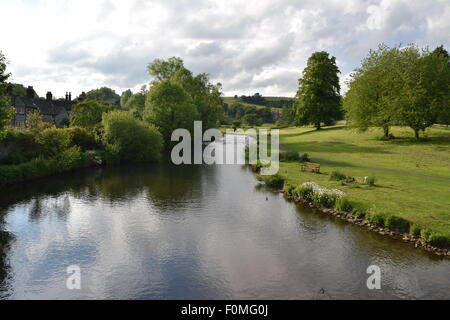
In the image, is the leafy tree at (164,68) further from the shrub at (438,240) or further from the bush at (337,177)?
the shrub at (438,240)

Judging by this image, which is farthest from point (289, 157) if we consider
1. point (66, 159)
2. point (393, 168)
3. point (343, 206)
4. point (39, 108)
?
point (39, 108)

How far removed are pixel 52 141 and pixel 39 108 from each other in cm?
5210

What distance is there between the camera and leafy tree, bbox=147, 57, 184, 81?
84.8 m

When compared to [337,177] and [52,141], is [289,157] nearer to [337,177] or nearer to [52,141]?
[337,177]

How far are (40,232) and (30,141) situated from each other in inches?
968

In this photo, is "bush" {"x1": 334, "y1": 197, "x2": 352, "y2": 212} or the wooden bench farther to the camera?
the wooden bench

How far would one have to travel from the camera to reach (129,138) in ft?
167

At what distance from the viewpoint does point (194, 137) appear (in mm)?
74875

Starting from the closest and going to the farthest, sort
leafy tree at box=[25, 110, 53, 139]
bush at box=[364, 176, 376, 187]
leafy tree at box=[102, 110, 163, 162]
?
bush at box=[364, 176, 376, 187]
leafy tree at box=[25, 110, 53, 139]
leafy tree at box=[102, 110, 163, 162]

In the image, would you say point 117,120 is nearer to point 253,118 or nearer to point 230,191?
point 230,191

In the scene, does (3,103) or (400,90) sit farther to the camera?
(400,90)

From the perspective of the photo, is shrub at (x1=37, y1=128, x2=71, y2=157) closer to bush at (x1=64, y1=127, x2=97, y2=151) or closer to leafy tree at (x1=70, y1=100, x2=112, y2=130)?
bush at (x1=64, y1=127, x2=97, y2=151)

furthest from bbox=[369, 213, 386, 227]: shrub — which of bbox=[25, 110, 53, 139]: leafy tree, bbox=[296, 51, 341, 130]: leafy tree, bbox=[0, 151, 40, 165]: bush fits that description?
bbox=[296, 51, 341, 130]: leafy tree

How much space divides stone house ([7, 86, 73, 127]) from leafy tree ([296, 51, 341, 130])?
2418 inches
